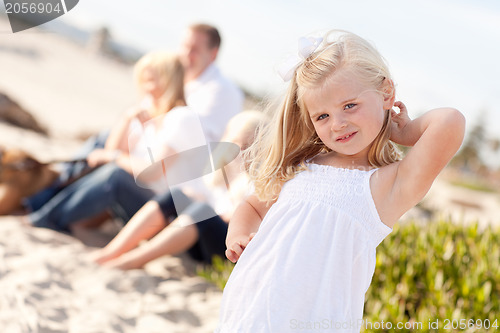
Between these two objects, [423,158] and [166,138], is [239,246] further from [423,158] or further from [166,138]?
[166,138]

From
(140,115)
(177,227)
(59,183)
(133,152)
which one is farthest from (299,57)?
(59,183)

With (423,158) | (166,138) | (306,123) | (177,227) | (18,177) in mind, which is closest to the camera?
(423,158)

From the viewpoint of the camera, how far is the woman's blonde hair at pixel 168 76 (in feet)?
12.8

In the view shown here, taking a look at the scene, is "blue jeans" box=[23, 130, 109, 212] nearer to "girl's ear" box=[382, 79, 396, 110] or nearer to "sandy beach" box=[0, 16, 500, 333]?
"sandy beach" box=[0, 16, 500, 333]

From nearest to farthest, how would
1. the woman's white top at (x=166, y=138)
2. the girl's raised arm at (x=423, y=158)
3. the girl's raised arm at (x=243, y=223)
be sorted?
the girl's raised arm at (x=423, y=158) < the girl's raised arm at (x=243, y=223) < the woman's white top at (x=166, y=138)

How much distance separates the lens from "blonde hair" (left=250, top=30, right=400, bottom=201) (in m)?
1.56

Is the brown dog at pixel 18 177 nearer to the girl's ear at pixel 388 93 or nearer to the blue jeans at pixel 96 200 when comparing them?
the blue jeans at pixel 96 200

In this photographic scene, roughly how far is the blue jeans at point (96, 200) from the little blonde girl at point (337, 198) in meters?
2.29

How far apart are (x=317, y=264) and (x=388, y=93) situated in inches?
22.0

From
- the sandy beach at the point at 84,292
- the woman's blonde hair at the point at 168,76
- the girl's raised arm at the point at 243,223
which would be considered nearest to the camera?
the girl's raised arm at the point at 243,223

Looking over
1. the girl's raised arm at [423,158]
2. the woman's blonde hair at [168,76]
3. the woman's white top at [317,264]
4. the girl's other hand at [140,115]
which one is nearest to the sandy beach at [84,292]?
the girl's other hand at [140,115]

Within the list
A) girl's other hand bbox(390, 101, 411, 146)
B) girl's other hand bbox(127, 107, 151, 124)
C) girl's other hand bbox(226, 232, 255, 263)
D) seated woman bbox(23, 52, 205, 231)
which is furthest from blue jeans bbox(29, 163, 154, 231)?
girl's other hand bbox(390, 101, 411, 146)

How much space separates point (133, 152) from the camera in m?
3.97

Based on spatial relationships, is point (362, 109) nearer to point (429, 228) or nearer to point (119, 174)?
point (119, 174)
